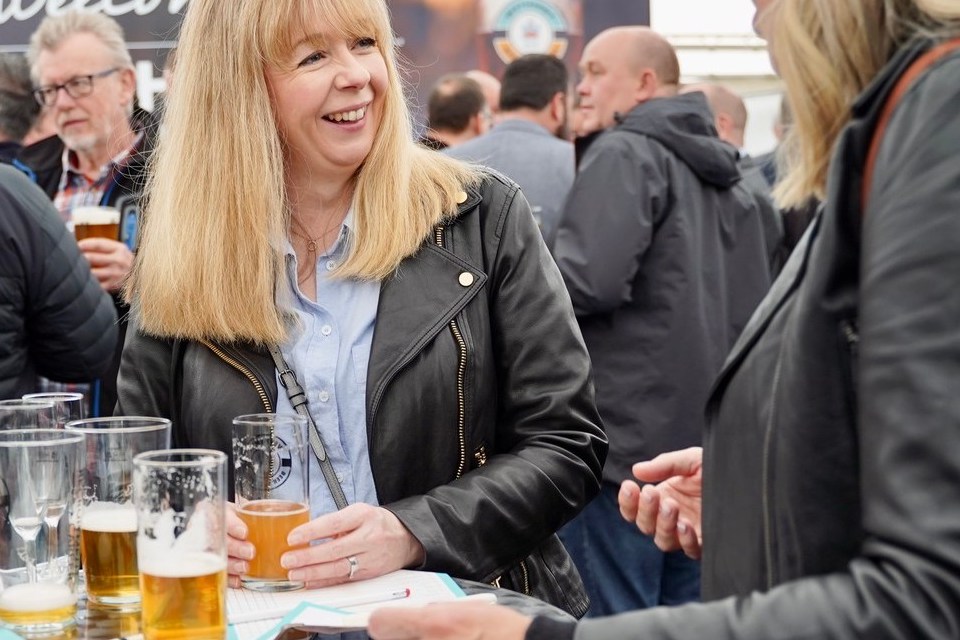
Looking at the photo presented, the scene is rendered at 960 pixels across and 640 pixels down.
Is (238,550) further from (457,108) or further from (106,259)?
(457,108)

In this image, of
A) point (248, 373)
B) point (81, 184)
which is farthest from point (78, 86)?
point (248, 373)

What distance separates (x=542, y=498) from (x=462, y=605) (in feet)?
2.73

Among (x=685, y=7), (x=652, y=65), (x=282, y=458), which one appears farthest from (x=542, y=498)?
(x=685, y=7)

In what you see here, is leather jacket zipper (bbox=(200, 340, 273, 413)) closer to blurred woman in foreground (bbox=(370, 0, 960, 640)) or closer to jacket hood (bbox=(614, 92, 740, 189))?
blurred woman in foreground (bbox=(370, 0, 960, 640))

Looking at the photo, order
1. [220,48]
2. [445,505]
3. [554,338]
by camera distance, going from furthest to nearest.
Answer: [220,48] < [554,338] < [445,505]

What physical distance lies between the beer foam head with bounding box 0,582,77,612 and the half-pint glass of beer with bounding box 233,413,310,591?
240 mm

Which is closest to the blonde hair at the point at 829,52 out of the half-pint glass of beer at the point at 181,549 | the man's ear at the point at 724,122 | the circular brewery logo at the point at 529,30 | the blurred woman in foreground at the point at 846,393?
the blurred woman in foreground at the point at 846,393

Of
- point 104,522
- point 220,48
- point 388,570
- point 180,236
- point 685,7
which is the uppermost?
point 685,7

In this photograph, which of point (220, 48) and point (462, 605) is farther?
point (220, 48)

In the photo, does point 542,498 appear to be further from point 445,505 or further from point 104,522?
point 104,522

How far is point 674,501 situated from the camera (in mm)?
1639

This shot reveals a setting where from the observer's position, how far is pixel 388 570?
1.65 m

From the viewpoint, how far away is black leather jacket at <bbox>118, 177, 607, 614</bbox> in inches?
75.7

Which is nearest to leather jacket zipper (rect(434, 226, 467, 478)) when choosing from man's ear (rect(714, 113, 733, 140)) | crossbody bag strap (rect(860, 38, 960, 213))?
crossbody bag strap (rect(860, 38, 960, 213))
